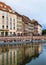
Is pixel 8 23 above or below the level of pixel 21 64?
above

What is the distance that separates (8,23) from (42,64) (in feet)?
161

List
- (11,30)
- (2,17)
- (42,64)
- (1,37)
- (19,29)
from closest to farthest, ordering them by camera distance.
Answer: (42,64) → (1,37) → (2,17) → (11,30) → (19,29)

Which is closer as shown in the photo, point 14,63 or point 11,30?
point 14,63

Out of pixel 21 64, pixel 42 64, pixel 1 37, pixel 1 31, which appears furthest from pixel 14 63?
pixel 1 31

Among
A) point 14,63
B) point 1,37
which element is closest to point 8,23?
point 1,37

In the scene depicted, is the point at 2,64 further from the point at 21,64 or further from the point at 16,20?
the point at 16,20

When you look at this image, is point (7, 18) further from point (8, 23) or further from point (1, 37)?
point (1, 37)

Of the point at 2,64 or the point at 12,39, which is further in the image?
the point at 12,39

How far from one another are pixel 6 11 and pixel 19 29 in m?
14.3

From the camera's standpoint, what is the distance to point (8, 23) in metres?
79.8

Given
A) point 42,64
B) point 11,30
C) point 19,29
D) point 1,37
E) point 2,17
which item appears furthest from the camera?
point 19,29

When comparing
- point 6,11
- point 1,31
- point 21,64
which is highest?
point 6,11

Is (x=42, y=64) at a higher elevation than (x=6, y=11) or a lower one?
lower

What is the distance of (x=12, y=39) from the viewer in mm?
71125
